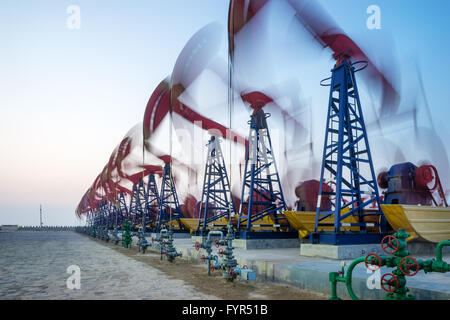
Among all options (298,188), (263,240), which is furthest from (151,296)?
(298,188)

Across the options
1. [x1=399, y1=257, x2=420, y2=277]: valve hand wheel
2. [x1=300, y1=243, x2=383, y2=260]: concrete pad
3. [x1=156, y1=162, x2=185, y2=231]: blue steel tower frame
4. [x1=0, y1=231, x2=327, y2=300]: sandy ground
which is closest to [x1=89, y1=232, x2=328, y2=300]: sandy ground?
[x1=0, y1=231, x2=327, y2=300]: sandy ground

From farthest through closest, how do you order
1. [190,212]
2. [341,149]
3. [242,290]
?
[190,212] → [341,149] → [242,290]

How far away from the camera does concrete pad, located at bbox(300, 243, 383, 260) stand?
1035 centimetres

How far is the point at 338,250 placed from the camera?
10.3 meters

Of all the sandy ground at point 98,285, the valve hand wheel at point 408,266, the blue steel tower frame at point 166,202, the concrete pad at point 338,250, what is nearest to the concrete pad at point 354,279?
the concrete pad at point 338,250

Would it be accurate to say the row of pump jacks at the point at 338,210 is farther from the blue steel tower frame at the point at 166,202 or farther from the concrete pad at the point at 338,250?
the blue steel tower frame at the point at 166,202

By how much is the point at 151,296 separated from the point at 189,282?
6.53 feet

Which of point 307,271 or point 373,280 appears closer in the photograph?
point 373,280

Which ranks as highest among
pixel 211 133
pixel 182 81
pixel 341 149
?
pixel 182 81

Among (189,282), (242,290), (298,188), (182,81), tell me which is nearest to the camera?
(242,290)

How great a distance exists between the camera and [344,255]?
10.5 meters

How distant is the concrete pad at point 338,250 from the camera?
34.0ft

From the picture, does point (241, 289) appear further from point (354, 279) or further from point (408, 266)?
point (408, 266)
